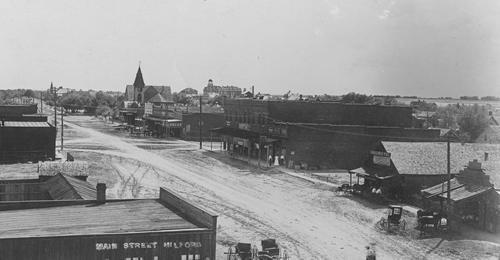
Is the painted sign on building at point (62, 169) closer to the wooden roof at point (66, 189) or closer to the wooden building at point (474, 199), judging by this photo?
the wooden roof at point (66, 189)

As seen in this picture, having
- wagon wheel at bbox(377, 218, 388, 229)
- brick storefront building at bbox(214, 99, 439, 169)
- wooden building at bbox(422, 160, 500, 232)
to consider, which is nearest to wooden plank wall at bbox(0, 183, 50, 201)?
wagon wheel at bbox(377, 218, 388, 229)

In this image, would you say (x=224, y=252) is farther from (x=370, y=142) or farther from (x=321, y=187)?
(x=370, y=142)

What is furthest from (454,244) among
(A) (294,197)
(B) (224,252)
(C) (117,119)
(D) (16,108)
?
(C) (117,119)

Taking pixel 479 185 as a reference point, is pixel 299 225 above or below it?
below

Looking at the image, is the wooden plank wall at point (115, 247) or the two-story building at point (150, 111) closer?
the wooden plank wall at point (115, 247)

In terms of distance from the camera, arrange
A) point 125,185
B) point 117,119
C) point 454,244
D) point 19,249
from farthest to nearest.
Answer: point 117,119, point 125,185, point 454,244, point 19,249

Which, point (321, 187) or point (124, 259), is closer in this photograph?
point (124, 259)

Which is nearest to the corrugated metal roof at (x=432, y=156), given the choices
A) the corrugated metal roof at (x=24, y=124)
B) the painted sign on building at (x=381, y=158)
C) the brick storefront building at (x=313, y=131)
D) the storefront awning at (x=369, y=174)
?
the painted sign on building at (x=381, y=158)
